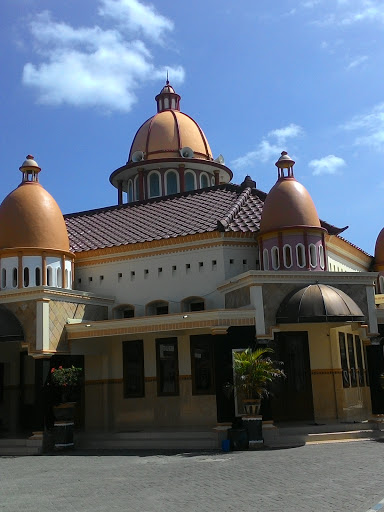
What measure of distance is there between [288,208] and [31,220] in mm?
9261

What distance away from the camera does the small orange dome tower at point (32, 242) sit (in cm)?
2192

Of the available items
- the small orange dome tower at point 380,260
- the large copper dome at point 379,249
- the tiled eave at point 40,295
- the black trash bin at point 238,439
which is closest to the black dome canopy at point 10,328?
the tiled eave at point 40,295

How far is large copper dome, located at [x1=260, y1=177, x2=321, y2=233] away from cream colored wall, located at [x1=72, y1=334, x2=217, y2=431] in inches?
198

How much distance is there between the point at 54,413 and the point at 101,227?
30.5ft

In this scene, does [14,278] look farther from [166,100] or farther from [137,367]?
[166,100]

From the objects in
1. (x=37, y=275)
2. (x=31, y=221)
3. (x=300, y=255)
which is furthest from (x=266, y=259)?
(x=31, y=221)

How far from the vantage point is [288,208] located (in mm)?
21281

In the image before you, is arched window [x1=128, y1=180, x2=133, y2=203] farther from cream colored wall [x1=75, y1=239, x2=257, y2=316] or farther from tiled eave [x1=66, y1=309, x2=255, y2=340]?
tiled eave [x1=66, y1=309, x2=255, y2=340]

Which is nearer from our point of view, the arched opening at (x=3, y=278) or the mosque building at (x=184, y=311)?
the mosque building at (x=184, y=311)

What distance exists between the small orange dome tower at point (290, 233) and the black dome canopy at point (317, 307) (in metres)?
2.06

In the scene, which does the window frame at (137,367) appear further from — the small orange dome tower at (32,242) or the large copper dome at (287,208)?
the large copper dome at (287,208)

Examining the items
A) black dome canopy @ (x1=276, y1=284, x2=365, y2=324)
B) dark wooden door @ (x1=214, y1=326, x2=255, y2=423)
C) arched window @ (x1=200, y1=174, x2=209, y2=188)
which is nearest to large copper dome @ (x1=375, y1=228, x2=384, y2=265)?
arched window @ (x1=200, y1=174, x2=209, y2=188)

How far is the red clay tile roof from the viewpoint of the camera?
75.1 feet

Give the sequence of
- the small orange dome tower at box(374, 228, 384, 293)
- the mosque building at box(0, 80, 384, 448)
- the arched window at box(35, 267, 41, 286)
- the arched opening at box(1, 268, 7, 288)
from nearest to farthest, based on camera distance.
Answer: the mosque building at box(0, 80, 384, 448) < the arched window at box(35, 267, 41, 286) < the arched opening at box(1, 268, 7, 288) < the small orange dome tower at box(374, 228, 384, 293)
